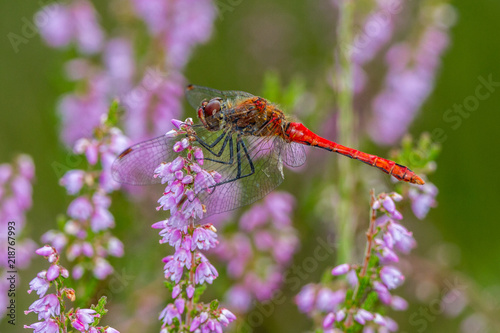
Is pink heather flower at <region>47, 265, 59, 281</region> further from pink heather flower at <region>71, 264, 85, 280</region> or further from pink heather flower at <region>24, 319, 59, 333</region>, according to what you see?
pink heather flower at <region>71, 264, 85, 280</region>

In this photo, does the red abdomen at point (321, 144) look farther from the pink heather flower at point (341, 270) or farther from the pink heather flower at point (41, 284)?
the pink heather flower at point (41, 284)

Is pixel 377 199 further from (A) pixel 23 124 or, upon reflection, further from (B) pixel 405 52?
(A) pixel 23 124

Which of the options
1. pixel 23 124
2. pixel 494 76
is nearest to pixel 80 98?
pixel 23 124

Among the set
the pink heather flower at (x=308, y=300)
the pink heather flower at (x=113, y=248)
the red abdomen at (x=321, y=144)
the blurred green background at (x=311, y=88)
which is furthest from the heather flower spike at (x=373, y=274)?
the blurred green background at (x=311, y=88)

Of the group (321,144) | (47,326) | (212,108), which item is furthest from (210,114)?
(47,326)

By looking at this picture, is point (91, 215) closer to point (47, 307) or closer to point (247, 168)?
point (247, 168)
